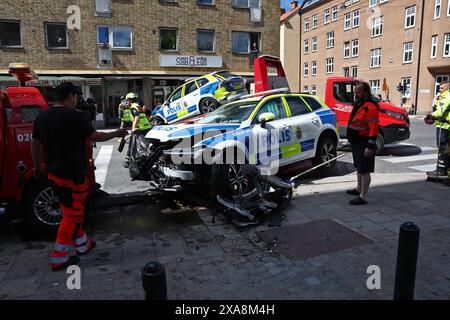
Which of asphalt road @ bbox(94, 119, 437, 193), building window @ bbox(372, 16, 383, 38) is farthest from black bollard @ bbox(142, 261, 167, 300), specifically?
building window @ bbox(372, 16, 383, 38)

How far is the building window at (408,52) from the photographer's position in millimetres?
32625

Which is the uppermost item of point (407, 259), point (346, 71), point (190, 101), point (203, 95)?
point (346, 71)

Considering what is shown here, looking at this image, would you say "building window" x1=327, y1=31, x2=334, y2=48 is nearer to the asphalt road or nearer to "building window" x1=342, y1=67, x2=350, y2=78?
"building window" x1=342, y1=67, x2=350, y2=78

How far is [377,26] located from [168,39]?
24512 mm

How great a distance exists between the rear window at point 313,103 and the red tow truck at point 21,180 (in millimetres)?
5209

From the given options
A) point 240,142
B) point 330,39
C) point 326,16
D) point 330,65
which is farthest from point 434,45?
point 240,142

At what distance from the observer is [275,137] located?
21.2 feet

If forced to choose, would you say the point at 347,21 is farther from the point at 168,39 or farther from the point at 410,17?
the point at 168,39

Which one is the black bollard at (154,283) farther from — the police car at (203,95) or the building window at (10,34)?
the building window at (10,34)

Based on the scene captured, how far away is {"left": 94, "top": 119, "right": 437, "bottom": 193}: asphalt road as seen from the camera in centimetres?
750

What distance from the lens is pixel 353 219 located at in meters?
4.98

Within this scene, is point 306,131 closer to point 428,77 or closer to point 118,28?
point 118,28
